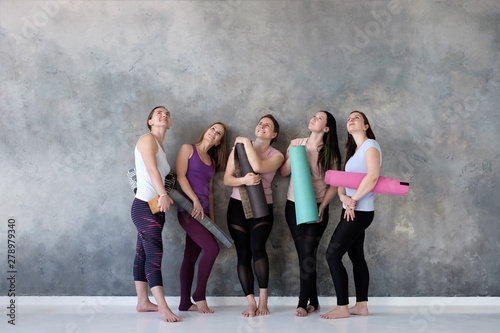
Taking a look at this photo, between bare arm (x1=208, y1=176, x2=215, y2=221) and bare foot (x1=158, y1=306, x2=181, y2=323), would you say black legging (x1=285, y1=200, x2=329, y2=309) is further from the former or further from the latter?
bare foot (x1=158, y1=306, x2=181, y2=323)

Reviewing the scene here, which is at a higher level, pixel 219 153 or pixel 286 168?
pixel 219 153

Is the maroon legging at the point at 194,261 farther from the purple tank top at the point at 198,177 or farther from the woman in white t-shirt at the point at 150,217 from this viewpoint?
the woman in white t-shirt at the point at 150,217

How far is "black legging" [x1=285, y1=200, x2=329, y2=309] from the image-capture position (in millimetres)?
3428

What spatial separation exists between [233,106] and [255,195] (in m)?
0.90

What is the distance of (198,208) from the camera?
139 inches

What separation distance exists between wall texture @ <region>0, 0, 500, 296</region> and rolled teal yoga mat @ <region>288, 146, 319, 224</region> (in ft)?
1.53

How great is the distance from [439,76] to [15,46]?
12.4 feet

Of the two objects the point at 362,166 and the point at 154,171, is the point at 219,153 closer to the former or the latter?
the point at 154,171

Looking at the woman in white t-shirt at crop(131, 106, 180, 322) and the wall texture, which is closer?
the woman in white t-shirt at crop(131, 106, 180, 322)

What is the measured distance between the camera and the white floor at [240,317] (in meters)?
2.97

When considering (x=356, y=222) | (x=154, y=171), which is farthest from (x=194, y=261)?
(x=356, y=222)

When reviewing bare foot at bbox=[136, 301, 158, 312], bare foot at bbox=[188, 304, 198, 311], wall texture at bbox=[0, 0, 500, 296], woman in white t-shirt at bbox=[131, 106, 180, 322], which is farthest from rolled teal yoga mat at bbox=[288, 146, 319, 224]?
bare foot at bbox=[136, 301, 158, 312]

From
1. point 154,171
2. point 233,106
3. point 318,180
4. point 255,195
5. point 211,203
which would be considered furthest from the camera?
point 233,106

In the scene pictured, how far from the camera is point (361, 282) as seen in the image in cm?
341
